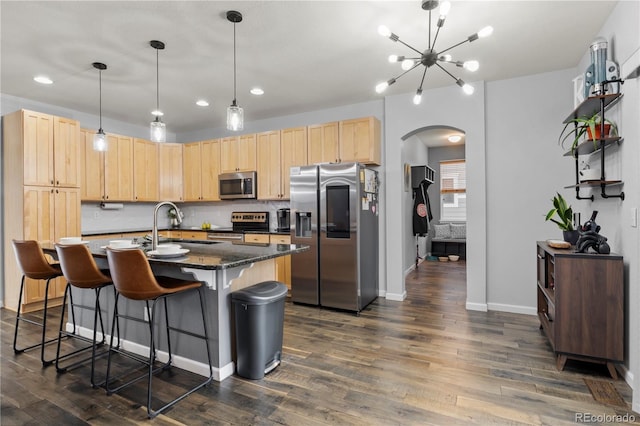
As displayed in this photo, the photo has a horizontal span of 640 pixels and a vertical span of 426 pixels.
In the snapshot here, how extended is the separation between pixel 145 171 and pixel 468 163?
16.2 ft

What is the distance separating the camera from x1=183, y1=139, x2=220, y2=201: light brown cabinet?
225 inches

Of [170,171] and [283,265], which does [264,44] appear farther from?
[170,171]

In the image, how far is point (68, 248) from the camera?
2377 millimetres

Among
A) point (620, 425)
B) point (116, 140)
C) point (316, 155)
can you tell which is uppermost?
point (116, 140)

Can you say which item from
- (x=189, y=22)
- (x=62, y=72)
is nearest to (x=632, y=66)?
(x=189, y=22)

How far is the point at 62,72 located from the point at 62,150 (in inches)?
46.0

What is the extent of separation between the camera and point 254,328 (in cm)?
237

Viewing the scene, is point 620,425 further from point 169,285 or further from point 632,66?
point 169,285

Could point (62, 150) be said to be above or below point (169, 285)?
above

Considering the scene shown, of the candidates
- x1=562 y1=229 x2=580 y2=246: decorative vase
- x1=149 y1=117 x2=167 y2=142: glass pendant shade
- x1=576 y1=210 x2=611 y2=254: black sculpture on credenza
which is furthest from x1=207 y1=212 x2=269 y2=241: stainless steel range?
x1=576 y1=210 x2=611 y2=254: black sculpture on credenza

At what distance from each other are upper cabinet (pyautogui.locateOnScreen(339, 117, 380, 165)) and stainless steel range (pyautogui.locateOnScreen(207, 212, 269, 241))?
1666 mm

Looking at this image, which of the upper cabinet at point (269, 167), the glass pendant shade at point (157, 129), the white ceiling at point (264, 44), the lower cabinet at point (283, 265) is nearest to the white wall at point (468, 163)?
the white ceiling at point (264, 44)

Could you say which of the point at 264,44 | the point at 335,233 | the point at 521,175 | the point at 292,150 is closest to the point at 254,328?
the point at 335,233

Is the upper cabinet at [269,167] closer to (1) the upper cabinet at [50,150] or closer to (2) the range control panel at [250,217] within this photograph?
(2) the range control panel at [250,217]
